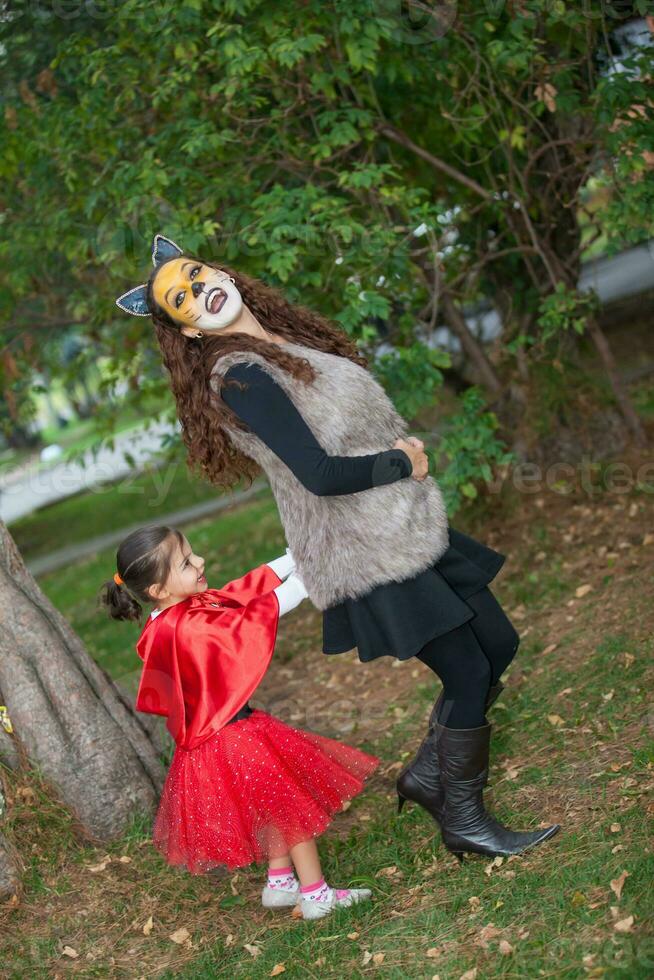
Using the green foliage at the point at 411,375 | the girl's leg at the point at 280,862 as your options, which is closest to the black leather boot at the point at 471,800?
the girl's leg at the point at 280,862

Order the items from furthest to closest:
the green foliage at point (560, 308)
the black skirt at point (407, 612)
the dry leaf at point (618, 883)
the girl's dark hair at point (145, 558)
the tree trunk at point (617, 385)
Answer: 1. the tree trunk at point (617, 385)
2. the green foliage at point (560, 308)
3. the girl's dark hair at point (145, 558)
4. the black skirt at point (407, 612)
5. the dry leaf at point (618, 883)

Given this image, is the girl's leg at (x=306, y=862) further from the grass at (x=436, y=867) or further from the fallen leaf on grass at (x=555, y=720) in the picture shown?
the fallen leaf on grass at (x=555, y=720)

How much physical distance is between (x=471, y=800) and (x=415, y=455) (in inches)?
46.0

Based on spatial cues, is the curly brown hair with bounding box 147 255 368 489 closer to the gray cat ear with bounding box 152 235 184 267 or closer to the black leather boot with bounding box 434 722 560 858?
the gray cat ear with bounding box 152 235 184 267

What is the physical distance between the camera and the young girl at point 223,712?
3541 millimetres

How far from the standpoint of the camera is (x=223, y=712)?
355cm

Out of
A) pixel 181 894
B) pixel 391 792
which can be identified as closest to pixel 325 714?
pixel 391 792

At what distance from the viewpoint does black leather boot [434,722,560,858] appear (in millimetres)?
3480

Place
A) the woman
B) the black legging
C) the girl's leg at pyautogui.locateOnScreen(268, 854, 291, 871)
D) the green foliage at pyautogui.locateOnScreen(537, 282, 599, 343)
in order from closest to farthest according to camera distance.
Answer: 1. the woman
2. the black legging
3. the girl's leg at pyautogui.locateOnScreen(268, 854, 291, 871)
4. the green foliage at pyautogui.locateOnScreen(537, 282, 599, 343)

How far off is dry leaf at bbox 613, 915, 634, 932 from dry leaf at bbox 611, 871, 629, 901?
116 mm

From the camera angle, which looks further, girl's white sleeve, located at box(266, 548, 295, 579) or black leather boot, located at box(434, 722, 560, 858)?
girl's white sleeve, located at box(266, 548, 295, 579)

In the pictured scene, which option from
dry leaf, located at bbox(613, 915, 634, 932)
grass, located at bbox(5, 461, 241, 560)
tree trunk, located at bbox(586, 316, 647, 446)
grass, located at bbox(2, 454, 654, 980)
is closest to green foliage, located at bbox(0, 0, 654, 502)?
tree trunk, located at bbox(586, 316, 647, 446)

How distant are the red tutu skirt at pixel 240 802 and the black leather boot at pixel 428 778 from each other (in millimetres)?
344

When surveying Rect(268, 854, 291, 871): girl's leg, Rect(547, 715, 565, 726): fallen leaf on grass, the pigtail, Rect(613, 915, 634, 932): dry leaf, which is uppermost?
the pigtail
